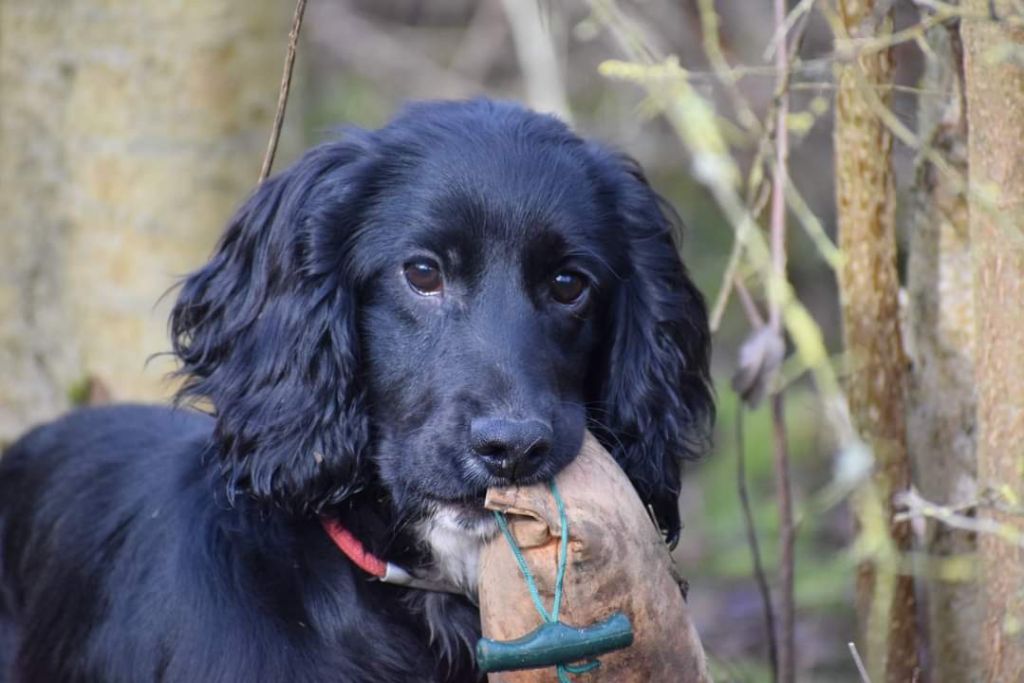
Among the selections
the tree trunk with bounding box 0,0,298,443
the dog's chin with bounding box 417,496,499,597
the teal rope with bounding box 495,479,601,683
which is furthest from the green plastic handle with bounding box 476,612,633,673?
the tree trunk with bounding box 0,0,298,443

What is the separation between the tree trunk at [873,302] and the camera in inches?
138

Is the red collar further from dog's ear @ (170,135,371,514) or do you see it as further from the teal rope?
the teal rope

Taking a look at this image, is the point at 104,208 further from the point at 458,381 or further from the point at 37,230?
the point at 458,381

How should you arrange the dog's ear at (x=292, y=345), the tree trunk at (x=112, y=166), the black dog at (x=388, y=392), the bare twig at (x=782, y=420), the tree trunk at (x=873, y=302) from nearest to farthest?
the black dog at (x=388, y=392)
the dog's ear at (x=292, y=345)
the tree trunk at (x=873, y=302)
the bare twig at (x=782, y=420)
the tree trunk at (x=112, y=166)

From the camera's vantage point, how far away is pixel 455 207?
326 centimetres

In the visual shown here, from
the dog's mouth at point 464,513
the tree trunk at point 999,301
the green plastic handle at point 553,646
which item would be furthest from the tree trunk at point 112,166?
the tree trunk at point 999,301

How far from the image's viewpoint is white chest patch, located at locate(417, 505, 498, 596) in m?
3.00

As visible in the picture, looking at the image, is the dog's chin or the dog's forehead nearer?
the dog's chin

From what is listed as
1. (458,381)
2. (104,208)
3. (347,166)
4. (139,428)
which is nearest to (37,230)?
(104,208)

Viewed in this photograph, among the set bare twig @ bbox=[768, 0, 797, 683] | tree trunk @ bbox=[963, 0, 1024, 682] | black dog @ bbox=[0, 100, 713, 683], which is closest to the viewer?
tree trunk @ bbox=[963, 0, 1024, 682]

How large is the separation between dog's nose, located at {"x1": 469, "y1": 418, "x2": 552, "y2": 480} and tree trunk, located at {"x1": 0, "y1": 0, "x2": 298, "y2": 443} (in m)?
2.77

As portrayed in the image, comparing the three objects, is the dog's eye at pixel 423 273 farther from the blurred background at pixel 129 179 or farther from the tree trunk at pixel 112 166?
the tree trunk at pixel 112 166

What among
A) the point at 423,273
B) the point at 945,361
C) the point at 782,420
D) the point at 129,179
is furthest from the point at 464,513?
the point at 129,179

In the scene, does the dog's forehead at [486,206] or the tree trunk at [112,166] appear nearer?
the dog's forehead at [486,206]
